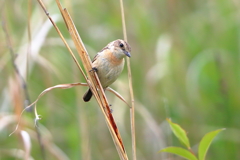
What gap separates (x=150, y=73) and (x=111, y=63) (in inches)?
45.6

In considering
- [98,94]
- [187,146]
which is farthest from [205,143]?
[98,94]

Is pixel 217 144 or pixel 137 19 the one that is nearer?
pixel 217 144

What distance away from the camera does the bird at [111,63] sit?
2809 mm

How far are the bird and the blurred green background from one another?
0.62 meters

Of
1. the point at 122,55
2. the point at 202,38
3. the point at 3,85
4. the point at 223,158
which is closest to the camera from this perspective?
the point at 122,55

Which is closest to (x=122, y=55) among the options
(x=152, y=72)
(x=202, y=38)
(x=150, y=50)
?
(x=152, y=72)

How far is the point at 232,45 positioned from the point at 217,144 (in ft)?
3.80

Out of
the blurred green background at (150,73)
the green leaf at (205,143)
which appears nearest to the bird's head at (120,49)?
the blurred green background at (150,73)

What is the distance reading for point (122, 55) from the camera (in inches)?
113

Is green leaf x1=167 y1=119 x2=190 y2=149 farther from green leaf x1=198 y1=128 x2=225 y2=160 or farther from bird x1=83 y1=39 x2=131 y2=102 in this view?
bird x1=83 y1=39 x2=131 y2=102

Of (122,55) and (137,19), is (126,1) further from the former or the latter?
A: (122,55)

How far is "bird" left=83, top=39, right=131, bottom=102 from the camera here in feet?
9.21

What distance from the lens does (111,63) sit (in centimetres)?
286

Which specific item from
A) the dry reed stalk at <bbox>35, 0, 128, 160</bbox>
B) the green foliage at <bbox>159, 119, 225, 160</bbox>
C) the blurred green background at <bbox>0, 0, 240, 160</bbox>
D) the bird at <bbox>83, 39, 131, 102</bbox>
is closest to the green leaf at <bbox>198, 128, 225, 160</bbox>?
the green foliage at <bbox>159, 119, 225, 160</bbox>
